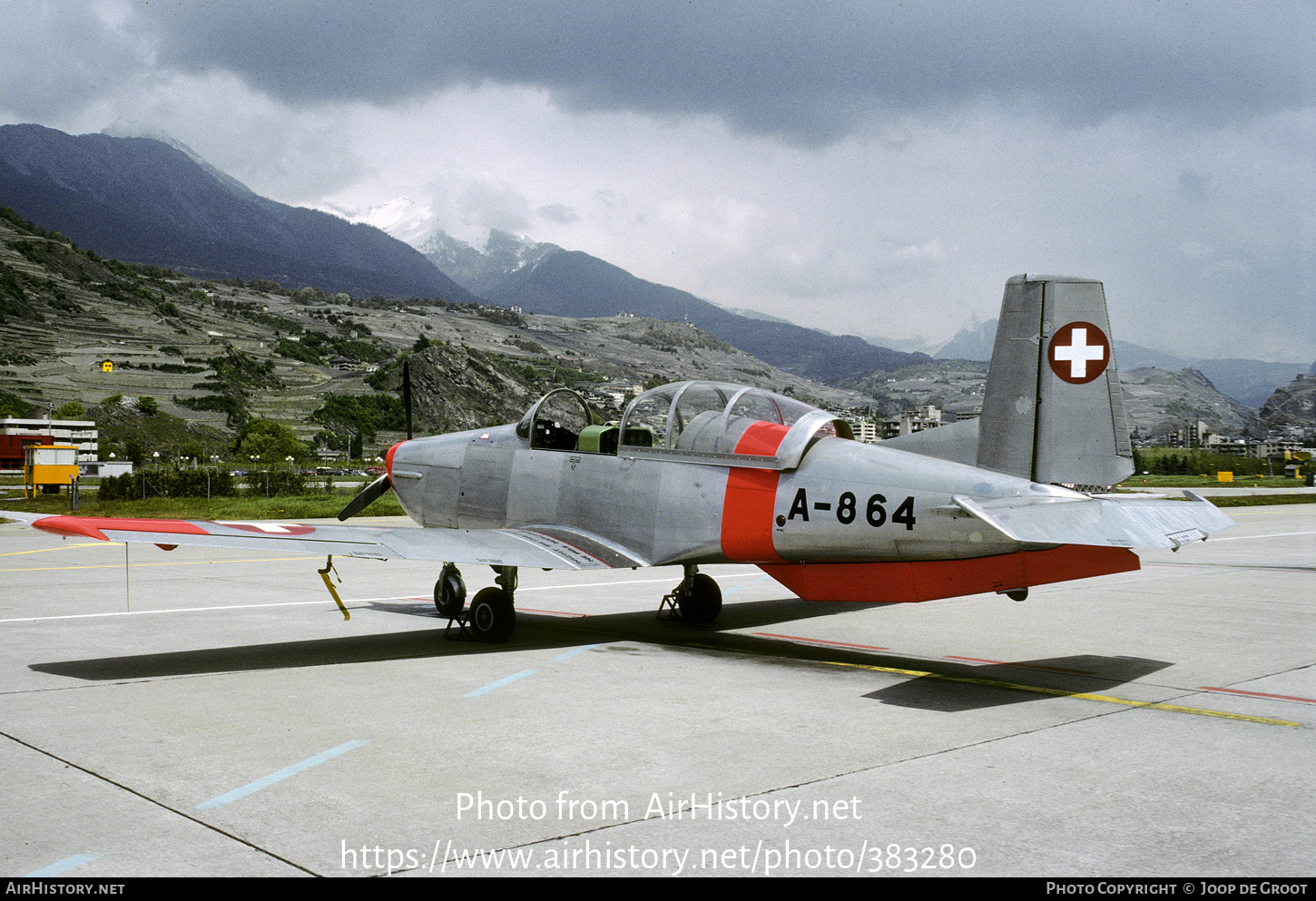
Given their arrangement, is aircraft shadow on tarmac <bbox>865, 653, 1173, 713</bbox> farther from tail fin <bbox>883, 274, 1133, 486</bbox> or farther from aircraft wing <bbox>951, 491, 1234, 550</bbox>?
tail fin <bbox>883, 274, 1133, 486</bbox>

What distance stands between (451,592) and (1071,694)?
6082 millimetres

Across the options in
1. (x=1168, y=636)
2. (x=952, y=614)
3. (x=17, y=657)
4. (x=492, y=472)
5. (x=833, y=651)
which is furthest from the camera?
(x=952, y=614)

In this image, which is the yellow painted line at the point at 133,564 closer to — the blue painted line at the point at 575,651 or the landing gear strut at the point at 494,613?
the landing gear strut at the point at 494,613

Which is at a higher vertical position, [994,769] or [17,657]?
[994,769]

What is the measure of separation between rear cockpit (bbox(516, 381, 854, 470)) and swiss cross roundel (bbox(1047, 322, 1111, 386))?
2.12 metres

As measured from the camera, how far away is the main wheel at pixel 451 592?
987 cm

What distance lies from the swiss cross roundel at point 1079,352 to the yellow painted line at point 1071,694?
3.16 metres

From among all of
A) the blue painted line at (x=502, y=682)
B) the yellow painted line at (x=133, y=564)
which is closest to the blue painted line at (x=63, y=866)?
the blue painted line at (x=502, y=682)

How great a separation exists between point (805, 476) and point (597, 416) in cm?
294

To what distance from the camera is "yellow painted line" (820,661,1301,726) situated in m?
6.20

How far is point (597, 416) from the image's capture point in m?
10.3

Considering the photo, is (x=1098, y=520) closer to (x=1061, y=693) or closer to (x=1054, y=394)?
(x=1061, y=693)
